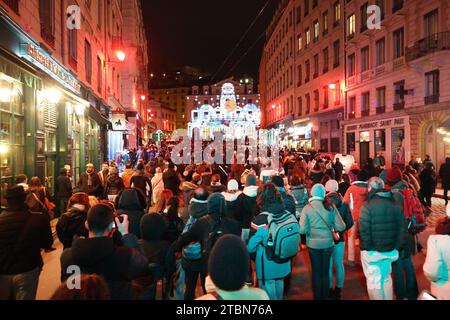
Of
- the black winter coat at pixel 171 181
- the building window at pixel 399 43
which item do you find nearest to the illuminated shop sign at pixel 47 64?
the black winter coat at pixel 171 181

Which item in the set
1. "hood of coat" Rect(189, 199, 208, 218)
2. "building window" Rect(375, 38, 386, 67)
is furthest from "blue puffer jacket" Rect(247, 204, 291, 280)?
"building window" Rect(375, 38, 386, 67)

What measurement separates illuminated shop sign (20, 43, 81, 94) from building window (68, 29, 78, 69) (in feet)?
4.86

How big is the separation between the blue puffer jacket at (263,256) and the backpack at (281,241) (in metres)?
0.06

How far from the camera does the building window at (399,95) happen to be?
2421 centimetres

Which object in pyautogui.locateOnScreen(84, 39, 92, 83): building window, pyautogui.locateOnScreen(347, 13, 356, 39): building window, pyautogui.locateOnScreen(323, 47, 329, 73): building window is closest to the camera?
pyautogui.locateOnScreen(84, 39, 92, 83): building window

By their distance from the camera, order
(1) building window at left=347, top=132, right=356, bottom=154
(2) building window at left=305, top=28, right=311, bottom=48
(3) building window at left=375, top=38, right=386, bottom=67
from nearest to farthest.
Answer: (3) building window at left=375, top=38, right=386, bottom=67
(1) building window at left=347, top=132, right=356, bottom=154
(2) building window at left=305, top=28, right=311, bottom=48

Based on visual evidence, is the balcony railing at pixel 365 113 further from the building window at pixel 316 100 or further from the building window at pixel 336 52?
the building window at pixel 316 100

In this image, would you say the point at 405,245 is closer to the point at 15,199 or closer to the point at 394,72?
the point at 15,199

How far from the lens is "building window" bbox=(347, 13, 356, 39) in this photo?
31203mm

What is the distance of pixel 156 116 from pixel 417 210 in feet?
342

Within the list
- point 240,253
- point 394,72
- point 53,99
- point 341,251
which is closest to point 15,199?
point 240,253

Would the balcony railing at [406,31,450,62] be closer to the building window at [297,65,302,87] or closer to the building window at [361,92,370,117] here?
the building window at [361,92,370,117]

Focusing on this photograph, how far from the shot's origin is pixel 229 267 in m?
2.61

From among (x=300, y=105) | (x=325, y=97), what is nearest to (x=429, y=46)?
(x=325, y=97)
